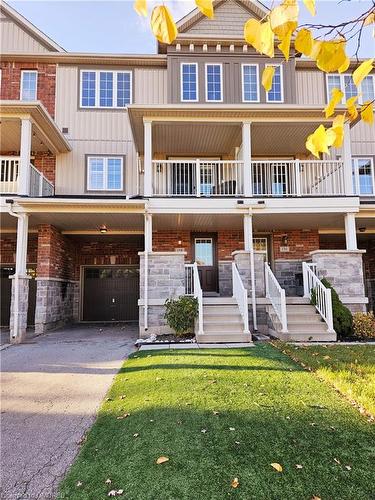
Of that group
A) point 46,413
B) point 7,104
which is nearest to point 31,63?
point 7,104

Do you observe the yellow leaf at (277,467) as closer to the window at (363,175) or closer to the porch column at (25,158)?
the porch column at (25,158)

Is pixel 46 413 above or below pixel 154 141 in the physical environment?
below

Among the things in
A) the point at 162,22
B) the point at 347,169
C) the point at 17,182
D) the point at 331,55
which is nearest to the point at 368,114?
A: the point at 331,55

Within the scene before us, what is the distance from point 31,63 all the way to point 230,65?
7271 millimetres

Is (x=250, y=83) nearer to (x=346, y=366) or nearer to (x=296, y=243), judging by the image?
(x=296, y=243)

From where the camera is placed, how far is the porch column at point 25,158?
968cm

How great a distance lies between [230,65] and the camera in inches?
514

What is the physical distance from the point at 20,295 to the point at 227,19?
A: 12.4m

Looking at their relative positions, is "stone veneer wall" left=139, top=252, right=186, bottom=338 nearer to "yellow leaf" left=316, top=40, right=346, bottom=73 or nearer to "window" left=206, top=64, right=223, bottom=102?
"window" left=206, top=64, right=223, bottom=102

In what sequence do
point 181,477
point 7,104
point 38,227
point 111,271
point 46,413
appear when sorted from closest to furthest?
point 181,477
point 46,413
point 7,104
point 38,227
point 111,271

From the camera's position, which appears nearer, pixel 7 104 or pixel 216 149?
pixel 7 104

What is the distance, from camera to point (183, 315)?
28.0ft

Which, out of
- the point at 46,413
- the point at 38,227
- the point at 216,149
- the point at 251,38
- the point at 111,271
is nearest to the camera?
the point at 251,38

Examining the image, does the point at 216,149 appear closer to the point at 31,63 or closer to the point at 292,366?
the point at 31,63
